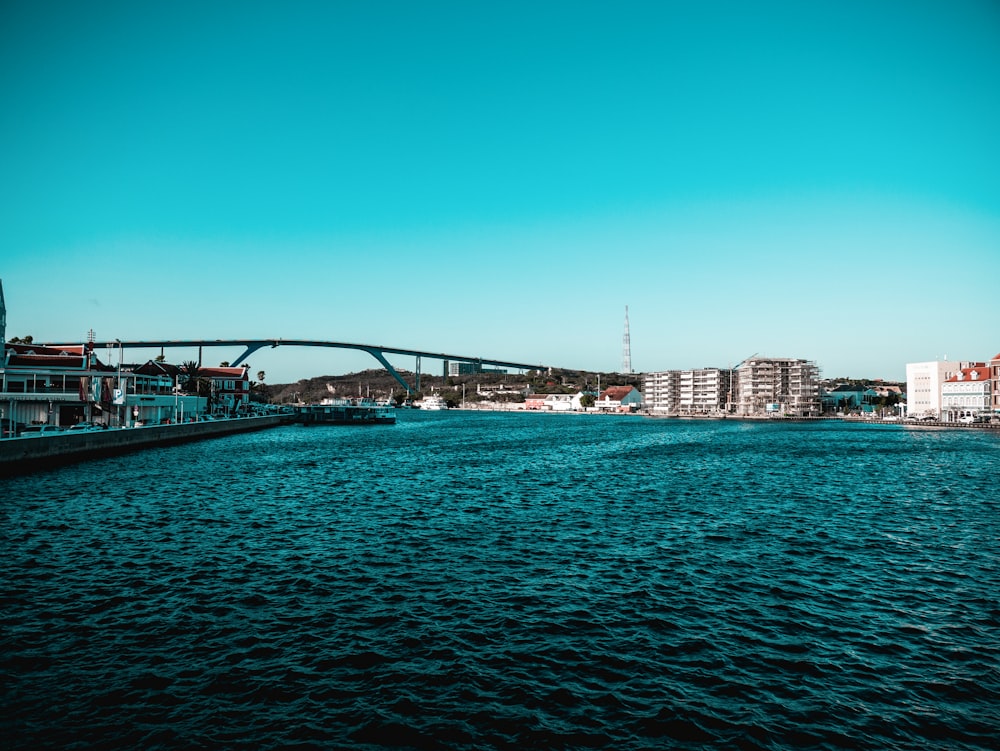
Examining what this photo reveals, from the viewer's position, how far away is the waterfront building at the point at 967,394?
108 metres

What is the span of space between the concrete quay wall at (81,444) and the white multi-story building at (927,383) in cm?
13730

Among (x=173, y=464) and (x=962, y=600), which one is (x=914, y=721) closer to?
(x=962, y=600)

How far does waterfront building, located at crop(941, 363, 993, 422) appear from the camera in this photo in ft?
355

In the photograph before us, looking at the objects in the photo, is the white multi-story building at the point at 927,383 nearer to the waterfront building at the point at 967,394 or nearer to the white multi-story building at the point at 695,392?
the waterfront building at the point at 967,394

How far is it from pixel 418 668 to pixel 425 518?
13.8m

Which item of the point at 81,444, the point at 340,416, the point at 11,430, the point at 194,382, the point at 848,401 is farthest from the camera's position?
the point at 848,401

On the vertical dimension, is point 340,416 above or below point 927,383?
below

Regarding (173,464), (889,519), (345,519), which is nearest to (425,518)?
(345,519)

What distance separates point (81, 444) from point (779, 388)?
16594cm

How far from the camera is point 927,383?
4968 inches

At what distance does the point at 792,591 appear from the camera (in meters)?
15.4

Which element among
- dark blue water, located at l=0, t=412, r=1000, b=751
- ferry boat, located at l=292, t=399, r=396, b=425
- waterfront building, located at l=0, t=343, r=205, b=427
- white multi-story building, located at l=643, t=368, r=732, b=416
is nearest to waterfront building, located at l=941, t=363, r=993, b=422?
white multi-story building, located at l=643, t=368, r=732, b=416

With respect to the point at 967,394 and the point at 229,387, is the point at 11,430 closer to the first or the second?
the point at 229,387

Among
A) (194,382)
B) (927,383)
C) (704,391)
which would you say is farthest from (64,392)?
(704,391)
